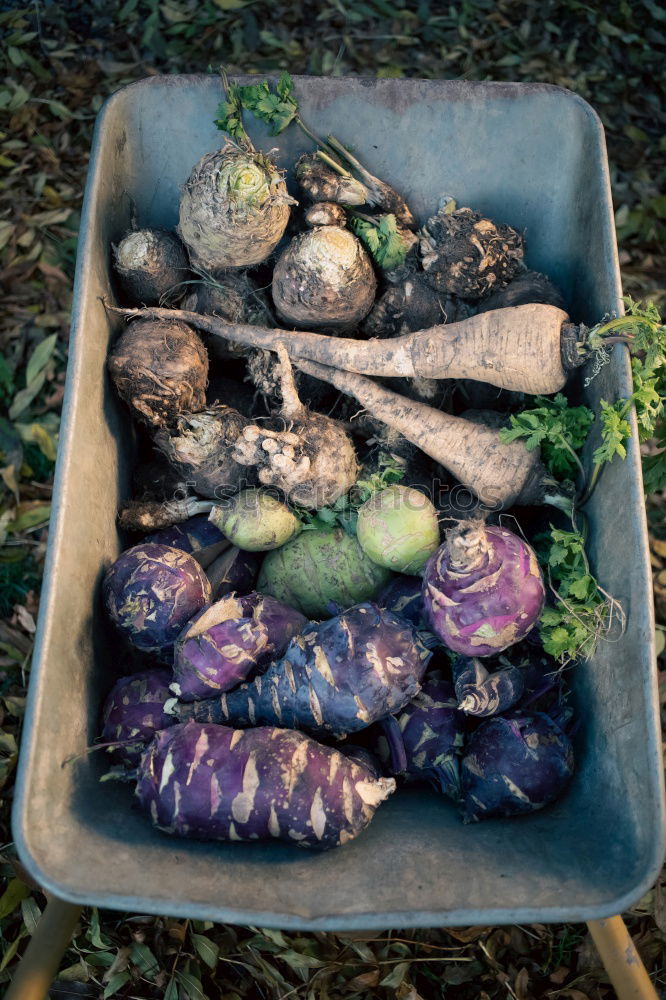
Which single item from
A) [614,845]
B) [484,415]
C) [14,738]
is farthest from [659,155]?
[14,738]

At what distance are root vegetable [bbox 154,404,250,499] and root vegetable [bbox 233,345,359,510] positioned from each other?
6 cm

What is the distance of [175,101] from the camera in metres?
2.56

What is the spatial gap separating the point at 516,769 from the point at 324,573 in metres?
0.81

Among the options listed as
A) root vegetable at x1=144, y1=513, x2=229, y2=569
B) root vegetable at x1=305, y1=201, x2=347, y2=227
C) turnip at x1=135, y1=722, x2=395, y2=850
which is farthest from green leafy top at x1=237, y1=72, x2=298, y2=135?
turnip at x1=135, y1=722, x2=395, y2=850

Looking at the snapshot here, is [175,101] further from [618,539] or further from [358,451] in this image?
[618,539]

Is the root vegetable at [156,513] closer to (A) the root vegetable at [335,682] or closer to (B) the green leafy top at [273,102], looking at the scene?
(A) the root vegetable at [335,682]

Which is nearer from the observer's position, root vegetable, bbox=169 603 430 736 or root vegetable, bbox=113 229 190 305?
root vegetable, bbox=169 603 430 736

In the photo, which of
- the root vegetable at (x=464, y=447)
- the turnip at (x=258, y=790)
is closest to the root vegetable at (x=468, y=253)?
the root vegetable at (x=464, y=447)

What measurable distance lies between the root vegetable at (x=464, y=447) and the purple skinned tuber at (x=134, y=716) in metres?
1.07

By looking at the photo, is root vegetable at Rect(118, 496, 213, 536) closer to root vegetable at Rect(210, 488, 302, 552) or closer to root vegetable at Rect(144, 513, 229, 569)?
root vegetable at Rect(144, 513, 229, 569)

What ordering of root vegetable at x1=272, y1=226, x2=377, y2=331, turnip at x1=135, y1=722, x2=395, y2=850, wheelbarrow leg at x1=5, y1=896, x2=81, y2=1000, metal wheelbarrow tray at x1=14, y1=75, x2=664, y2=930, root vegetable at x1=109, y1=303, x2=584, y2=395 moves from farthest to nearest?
root vegetable at x1=272, y1=226, x2=377, y2=331 < root vegetable at x1=109, y1=303, x2=584, y2=395 < wheelbarrow leg at x1=5, y1=896, x2=81, y2=1000 < turnip at x1=135, y1=722, x2=395, y2=850 < metal wheelbarrow tray at x1=14, y1=75, x2=664, y2=930

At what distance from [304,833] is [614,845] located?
752 millimetres

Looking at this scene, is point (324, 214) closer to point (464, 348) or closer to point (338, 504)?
point (464, 348)

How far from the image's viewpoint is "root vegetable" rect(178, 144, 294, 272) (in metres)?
2.29
